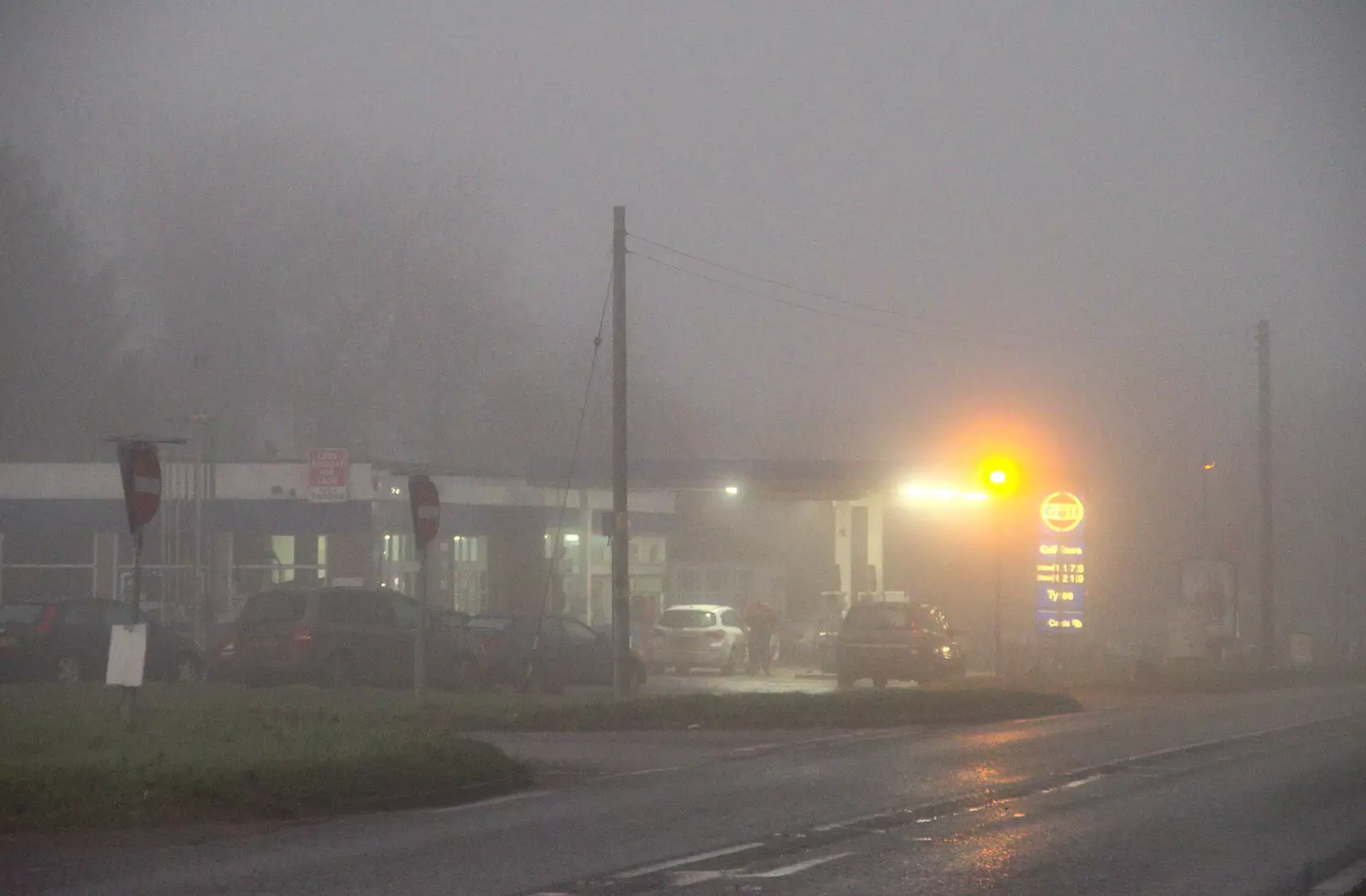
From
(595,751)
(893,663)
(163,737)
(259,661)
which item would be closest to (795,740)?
(595,751)

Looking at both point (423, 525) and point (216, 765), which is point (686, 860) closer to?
point (216, 765)

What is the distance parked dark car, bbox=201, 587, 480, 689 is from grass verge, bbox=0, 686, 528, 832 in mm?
6282

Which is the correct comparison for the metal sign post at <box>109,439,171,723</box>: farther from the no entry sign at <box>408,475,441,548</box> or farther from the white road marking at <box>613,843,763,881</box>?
the white road marking at <box>613,843,763,881</box>

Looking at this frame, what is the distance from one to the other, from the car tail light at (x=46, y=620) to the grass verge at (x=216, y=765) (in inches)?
308

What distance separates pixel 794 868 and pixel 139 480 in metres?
10.5

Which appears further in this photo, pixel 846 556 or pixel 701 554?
pixel 701 554

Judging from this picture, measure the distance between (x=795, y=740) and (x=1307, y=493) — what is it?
57448 millimetres

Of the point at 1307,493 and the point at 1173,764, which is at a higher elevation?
the point at 1307,493

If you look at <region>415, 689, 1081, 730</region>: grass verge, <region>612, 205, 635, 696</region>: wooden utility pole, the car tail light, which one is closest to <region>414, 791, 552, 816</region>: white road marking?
<region>415, 689, 1081, 730</region>: grass verge

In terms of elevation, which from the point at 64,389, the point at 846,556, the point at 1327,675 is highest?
the point at 64,389

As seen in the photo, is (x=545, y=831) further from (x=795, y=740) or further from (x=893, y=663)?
(x=893, y=663)

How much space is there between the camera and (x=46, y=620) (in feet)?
86.0

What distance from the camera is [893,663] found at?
31.4 meters

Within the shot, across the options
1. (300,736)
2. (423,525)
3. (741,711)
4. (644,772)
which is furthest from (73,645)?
(644,772)
